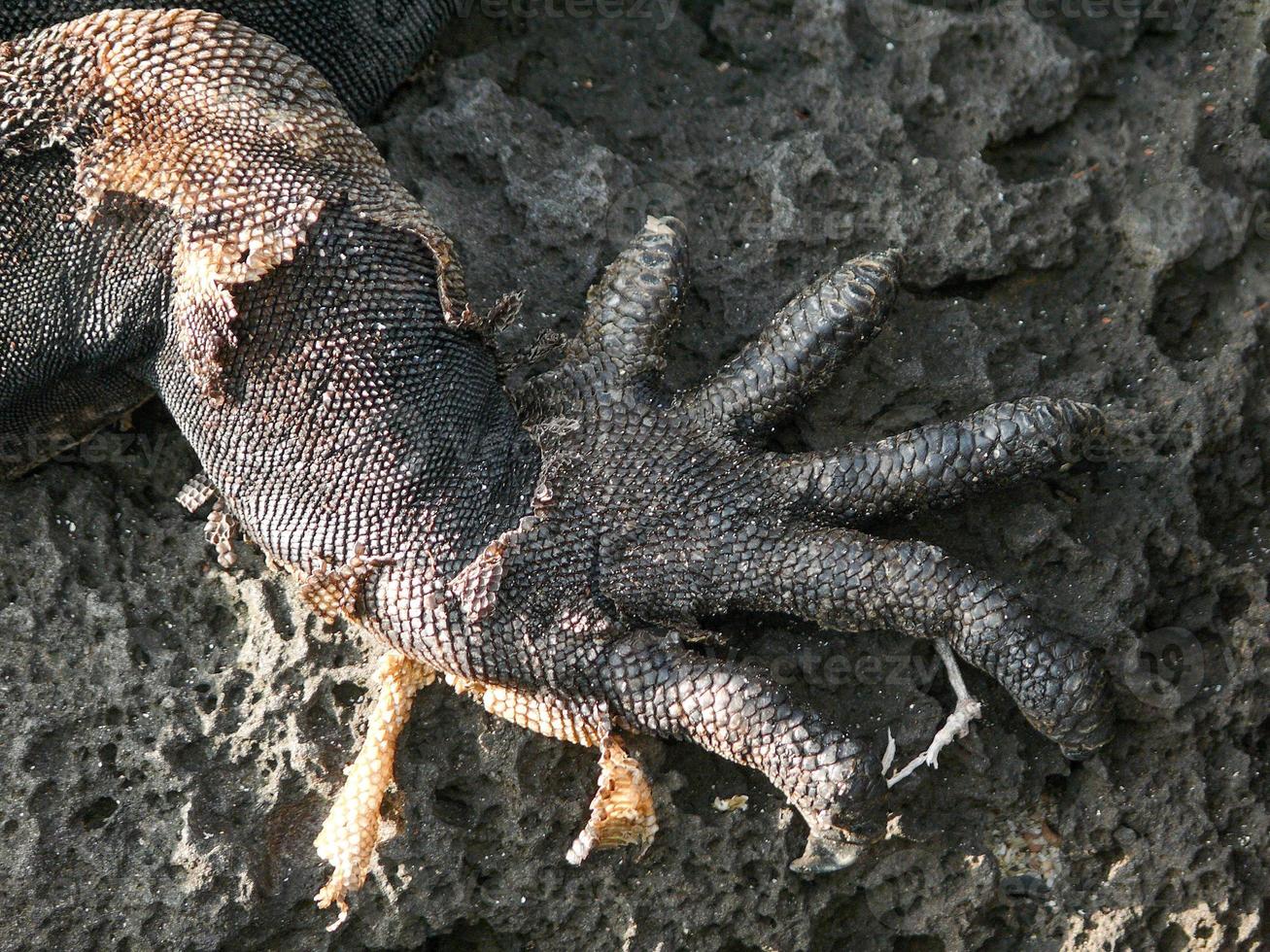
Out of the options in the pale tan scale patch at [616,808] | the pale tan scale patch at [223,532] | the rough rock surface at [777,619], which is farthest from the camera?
the pale tan scale patch at [223,532]

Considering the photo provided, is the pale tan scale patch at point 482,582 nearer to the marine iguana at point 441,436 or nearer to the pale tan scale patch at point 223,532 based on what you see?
the marine iguana at point 441,436

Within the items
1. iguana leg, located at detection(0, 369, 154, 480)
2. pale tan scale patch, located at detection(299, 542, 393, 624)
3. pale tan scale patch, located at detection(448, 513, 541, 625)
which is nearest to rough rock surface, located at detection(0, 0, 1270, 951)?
iguana leg, located at detection(0, 369, 154, 480)

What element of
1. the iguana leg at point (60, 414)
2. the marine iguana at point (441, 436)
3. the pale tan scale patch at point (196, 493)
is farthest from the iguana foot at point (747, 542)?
the iguana leg at point (60, 414)

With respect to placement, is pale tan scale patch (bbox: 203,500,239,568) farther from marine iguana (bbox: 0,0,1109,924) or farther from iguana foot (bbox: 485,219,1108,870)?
iguana foot (bbox: 485,219,1108,870)

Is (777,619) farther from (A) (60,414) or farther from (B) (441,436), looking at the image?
(A) (60,414)

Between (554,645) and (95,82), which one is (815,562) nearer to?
(554,645)

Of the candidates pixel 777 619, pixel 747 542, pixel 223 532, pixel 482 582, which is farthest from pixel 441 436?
pixel 777 619

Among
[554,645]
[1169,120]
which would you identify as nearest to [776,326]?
[554,645]
